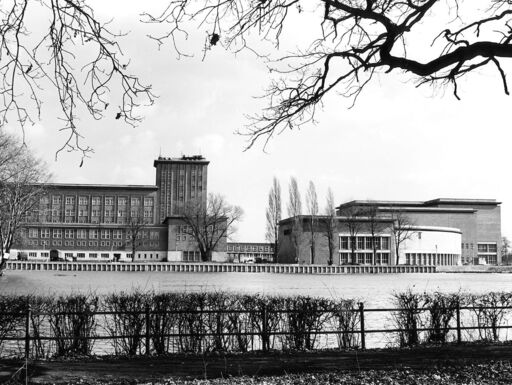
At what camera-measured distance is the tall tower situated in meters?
177

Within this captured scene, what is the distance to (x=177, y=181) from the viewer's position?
178m

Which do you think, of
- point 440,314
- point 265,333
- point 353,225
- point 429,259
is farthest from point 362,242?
point 265,333

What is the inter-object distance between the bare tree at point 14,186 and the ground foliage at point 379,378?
35.5m

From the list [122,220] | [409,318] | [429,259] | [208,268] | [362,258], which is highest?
[122,220]

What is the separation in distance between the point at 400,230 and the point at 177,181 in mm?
74173

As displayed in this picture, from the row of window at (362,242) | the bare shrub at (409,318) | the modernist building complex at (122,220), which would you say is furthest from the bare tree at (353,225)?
the bare shrub at (409,318)

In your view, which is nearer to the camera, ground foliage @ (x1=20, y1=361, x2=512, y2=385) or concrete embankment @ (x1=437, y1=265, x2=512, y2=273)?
ground foliage @ (x1=20, y1=361, x2=512, y2=385)

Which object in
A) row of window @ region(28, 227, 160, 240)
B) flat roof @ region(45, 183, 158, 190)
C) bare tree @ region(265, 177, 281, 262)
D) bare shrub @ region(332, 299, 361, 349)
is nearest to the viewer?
bare shrub @ region(332, 299, 361, 349)

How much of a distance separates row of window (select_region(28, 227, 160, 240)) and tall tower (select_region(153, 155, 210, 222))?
26.6 m

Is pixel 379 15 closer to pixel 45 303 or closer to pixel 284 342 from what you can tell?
pixel 284 342

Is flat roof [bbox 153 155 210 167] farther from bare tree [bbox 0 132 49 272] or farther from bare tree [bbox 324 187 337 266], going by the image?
bare tree [bbox 0 132 49 272]

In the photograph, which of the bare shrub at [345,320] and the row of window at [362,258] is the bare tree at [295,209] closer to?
the row of window at [362,258]

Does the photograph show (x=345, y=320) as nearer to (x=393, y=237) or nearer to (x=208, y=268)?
(x=208, y=268)

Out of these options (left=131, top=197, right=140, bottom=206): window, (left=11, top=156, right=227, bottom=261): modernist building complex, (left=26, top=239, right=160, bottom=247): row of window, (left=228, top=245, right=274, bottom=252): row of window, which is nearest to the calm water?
(left=11, top=156, right=227, bottom=261): modernist building complex
